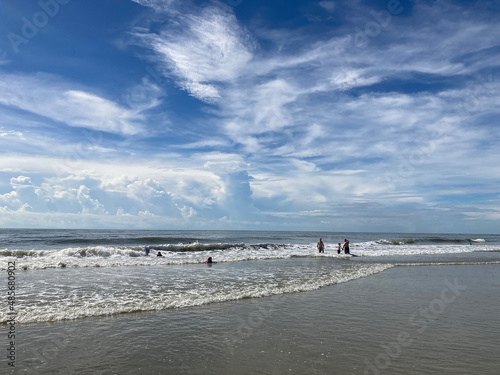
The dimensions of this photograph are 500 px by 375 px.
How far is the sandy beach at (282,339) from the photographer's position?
7.27 m

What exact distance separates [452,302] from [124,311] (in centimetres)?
1323

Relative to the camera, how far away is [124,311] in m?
11.8

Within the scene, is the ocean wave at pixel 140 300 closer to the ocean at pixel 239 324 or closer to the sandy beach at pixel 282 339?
the ocean at pixel 239 324

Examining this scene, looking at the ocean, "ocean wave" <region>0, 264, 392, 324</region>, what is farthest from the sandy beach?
"ocean wave" <region>0, 264, 392, 324</region>

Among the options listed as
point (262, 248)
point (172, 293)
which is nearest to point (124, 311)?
point (172, 293)

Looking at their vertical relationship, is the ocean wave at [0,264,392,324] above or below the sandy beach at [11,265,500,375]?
below

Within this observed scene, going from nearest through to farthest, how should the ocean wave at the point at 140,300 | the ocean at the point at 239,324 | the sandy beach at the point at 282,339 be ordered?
the sandy beach at the point at 282,339
the ocean at the point at 239,324
the ocean wave at the point at 140,300

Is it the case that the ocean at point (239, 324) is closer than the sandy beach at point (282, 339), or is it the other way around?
the sandy beach at point (282, 339)

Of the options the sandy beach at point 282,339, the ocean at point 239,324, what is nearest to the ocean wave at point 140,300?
the ocean at point 239,324

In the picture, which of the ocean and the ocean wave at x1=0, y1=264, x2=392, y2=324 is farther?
the ocean wave at x1=0, y1=264, x2=392, y2=324

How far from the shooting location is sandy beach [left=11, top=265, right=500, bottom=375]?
727 centimetres

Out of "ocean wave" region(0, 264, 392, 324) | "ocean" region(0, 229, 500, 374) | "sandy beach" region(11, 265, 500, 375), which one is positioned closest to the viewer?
"sandy beach" region(11, 265, 500, 375)

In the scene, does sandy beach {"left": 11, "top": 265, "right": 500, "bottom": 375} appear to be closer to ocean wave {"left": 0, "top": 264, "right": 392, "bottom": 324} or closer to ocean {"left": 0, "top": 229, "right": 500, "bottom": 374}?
ocean {"left": 0, "top": 229, "right": 500, "bottom": 374}

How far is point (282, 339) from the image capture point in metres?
8.98
